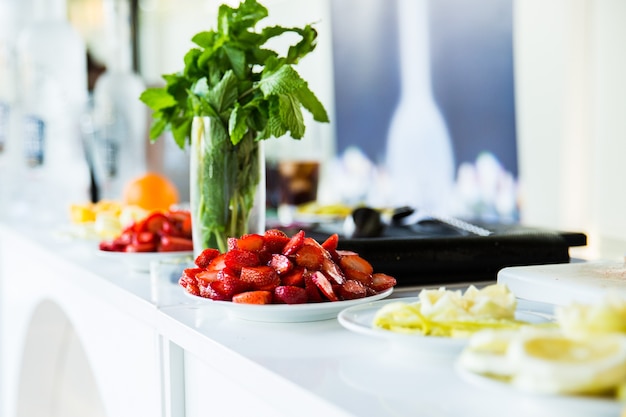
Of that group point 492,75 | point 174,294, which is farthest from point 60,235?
point 492,75

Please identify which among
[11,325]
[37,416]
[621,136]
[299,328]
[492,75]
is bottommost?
[37,416]

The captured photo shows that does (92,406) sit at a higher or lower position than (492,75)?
lower

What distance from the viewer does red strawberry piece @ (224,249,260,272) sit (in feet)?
2.95

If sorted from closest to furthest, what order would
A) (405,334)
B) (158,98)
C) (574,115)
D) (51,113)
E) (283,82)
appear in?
1. (405,334)
2. (283,82)
3. (158,98)
4. (574,115)
5. (51,113)

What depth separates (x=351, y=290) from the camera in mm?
897

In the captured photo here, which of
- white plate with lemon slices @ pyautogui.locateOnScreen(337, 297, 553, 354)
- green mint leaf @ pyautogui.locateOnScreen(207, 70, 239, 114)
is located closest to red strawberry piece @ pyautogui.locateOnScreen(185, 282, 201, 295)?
white plate with lemon slices @ pyautogui.locateOnScreen(337, 297, 553, 354)

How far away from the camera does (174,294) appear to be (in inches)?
44.4

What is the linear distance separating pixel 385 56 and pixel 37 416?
8.74ft

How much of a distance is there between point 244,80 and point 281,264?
41 cm

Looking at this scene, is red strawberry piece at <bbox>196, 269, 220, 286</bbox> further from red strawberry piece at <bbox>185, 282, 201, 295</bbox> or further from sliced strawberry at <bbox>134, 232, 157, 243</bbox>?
sliced strawberry at <bbox>134, 232, 157, 243</bbox>

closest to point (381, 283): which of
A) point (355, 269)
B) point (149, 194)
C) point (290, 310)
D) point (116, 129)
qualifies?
point (355, 269)

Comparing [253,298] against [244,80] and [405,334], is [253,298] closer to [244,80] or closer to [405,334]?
[405,334]

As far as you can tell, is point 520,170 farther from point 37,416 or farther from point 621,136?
point 37,416

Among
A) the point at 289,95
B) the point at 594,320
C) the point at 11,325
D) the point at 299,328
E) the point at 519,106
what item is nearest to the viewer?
the point at 594,320
